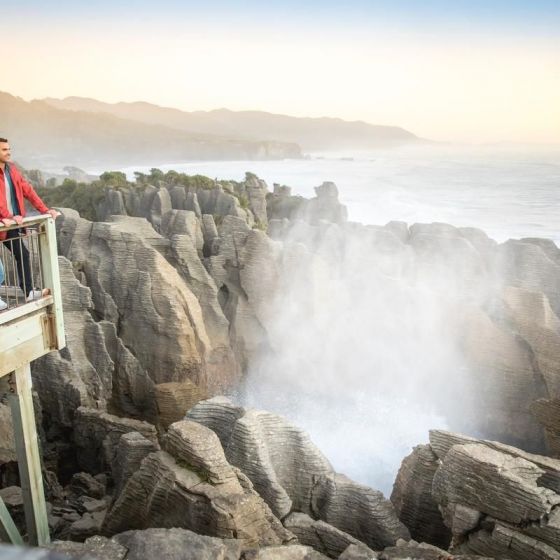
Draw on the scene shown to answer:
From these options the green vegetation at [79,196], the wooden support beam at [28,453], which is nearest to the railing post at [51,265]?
the wooden support beam at [28,453]

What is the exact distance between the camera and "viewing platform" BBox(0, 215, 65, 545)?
6.96 metres

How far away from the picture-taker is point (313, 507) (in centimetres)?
1023

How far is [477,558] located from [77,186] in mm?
38855

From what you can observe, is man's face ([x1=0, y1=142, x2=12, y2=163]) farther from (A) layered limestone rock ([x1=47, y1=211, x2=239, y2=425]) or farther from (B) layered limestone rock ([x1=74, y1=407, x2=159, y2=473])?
(A) layered limestone rock ([x1=47, y1=211, x2=239, y2=425])

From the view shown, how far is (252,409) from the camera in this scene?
411 inches

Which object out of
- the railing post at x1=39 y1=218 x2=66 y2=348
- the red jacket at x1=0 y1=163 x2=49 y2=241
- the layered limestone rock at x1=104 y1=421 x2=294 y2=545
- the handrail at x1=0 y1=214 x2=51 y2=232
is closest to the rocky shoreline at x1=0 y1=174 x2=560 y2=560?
the layered limestone rock at x1=104 y1=421 x2=294 y2=545

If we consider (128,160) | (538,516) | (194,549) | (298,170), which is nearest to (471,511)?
(538,516)

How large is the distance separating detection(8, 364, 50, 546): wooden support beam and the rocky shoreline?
4.50ft

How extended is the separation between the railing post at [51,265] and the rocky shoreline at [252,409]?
2.54m

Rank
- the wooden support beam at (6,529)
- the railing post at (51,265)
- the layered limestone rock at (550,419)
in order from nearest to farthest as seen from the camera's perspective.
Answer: the wooden support beam at (6,529)
the railing post at (51,265)
the layered limestone rock at (550,419)

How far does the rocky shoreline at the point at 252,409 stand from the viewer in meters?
8.04

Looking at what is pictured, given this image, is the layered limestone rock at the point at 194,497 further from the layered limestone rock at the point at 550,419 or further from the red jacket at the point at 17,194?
the layered limestone rock at the point at 550,419

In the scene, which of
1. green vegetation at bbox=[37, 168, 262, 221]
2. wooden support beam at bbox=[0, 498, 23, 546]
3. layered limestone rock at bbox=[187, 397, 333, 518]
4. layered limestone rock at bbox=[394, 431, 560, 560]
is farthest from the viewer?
green vegetation at bbox=[37, 168, 262, 221]

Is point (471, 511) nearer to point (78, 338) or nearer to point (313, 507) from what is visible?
point (313, 507)
